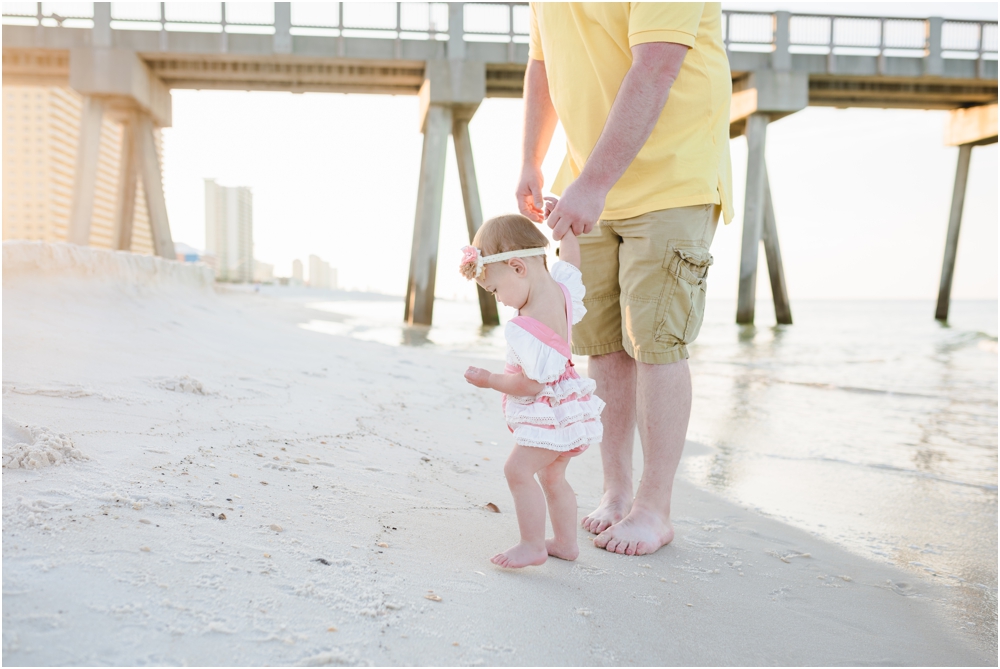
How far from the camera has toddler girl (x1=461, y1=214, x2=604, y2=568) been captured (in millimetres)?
1571

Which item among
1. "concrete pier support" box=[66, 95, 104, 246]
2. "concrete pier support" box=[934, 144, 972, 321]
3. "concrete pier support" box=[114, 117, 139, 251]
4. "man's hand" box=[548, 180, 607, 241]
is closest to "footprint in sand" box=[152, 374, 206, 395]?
"man's hand" box=[548, 180, 607, 241]

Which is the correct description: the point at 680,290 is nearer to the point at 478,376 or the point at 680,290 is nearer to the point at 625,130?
the point at 625,130

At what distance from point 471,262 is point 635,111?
1.89ft

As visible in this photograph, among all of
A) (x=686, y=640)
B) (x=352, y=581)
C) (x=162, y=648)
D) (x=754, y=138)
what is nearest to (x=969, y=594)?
(x=686, y=640)

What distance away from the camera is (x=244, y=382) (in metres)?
2.76

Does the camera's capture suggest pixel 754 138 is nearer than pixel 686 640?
No

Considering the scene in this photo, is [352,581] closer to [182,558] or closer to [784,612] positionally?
[182,558]

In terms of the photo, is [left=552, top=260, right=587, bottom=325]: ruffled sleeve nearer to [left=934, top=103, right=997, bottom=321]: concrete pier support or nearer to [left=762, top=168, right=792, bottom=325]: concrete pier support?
[left=762, top=168, right=792, bottom=325]: concrete pier support

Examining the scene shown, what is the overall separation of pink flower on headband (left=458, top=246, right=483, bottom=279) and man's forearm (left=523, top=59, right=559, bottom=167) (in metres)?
0.66

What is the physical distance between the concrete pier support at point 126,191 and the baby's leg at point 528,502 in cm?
1375

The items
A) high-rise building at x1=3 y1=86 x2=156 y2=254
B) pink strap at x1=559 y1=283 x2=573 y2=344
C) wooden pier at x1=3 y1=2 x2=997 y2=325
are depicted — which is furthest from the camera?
high-rise building at x1=3 y1=86 x2=156 y2=254

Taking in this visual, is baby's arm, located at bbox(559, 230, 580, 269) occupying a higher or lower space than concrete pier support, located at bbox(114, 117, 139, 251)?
lower

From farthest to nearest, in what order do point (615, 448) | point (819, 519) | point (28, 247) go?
point (28, 247)
point (819, 519)
point (615, 448)

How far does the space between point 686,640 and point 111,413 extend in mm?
1677
